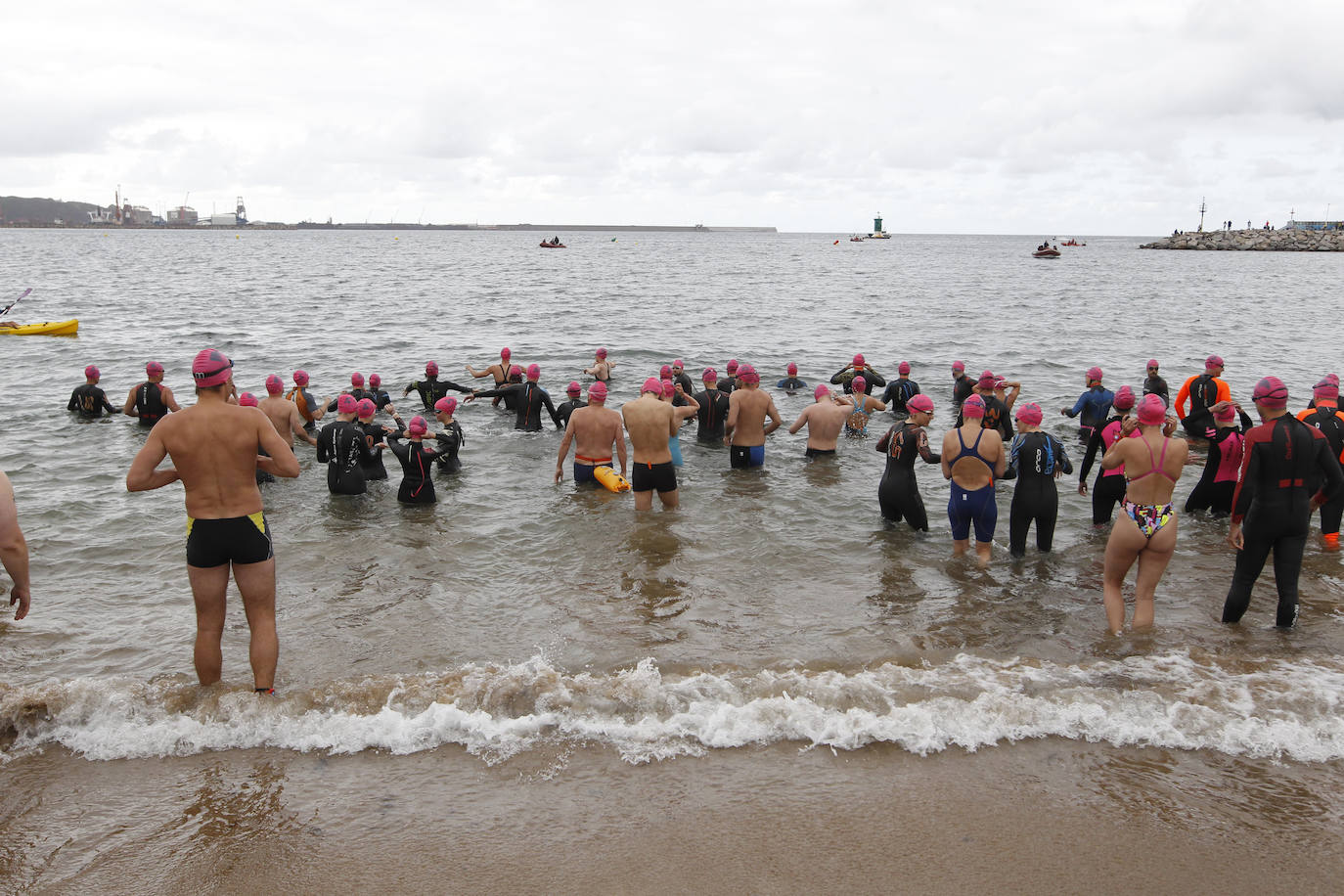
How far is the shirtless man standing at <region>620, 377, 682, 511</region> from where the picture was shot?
31.4ft

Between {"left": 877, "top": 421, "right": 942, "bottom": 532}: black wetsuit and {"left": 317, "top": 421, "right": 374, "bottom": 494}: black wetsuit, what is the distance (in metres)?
6.87

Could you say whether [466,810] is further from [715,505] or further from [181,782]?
[715,505]

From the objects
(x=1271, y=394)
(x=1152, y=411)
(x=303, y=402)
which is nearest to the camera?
(x=1271, y=394)

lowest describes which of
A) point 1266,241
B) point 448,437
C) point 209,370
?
point 448,437

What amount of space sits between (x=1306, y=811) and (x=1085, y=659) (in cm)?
198

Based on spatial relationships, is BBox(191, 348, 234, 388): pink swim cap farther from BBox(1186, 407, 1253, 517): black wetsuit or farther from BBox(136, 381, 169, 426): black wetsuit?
BBox(1186, 407, 1253, 517): black wetsuit

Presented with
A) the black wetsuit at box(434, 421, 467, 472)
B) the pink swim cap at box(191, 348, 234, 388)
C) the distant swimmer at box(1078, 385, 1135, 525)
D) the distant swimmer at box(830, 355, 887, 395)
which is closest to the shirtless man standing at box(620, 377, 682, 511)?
the black wetsuit at box(434, 421, 467, 472)

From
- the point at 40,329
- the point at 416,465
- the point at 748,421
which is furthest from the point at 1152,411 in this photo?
the point at 40,329

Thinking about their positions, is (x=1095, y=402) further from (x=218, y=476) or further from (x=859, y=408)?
(x=218, y=476)

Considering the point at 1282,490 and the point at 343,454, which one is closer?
the point at 1282,490

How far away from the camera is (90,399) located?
1564cm

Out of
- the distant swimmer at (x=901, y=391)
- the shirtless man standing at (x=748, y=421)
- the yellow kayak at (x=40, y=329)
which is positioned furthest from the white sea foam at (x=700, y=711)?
the yellow kayak at (x=40, y=329)

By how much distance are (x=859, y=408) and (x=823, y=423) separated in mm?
1472

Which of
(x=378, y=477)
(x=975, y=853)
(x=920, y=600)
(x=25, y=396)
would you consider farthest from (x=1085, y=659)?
(x=25, y=396)
